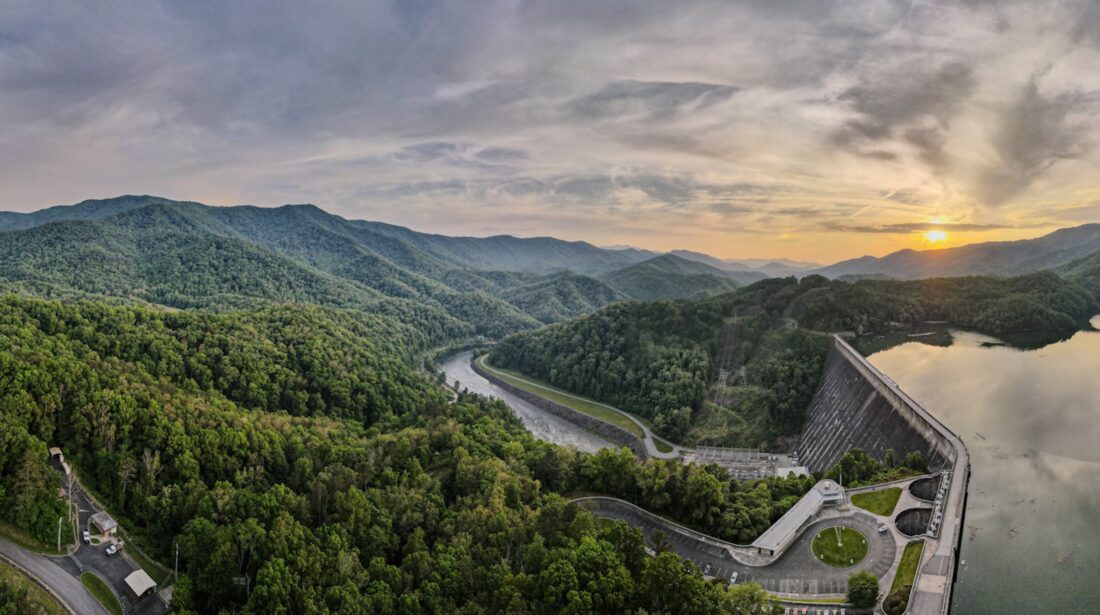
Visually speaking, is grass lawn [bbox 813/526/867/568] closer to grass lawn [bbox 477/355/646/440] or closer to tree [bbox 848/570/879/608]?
tree [bbox 848/570/879/608]

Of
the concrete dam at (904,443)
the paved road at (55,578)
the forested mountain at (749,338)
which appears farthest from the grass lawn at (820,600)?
the forested mountain at (749,338)

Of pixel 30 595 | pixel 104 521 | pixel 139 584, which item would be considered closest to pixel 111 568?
pixel 139 584

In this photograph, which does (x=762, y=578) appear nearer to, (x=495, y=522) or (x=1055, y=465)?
(x=495, y=522)

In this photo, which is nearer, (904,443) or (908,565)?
(908,565)

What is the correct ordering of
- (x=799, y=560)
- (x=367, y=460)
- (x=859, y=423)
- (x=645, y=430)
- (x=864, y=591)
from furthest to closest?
1. (x=645, y=430)
2. (x=859, y=423)
3. (x=367, y=460)
4. (x=799, y=560)
5. (x=864, y=591)

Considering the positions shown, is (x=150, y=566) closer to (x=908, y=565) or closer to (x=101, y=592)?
(x=101, y=592)

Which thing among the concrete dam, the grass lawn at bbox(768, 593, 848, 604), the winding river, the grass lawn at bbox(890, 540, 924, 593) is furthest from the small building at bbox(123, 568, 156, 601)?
the winding river

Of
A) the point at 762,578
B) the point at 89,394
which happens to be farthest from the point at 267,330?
the point at 762,578
